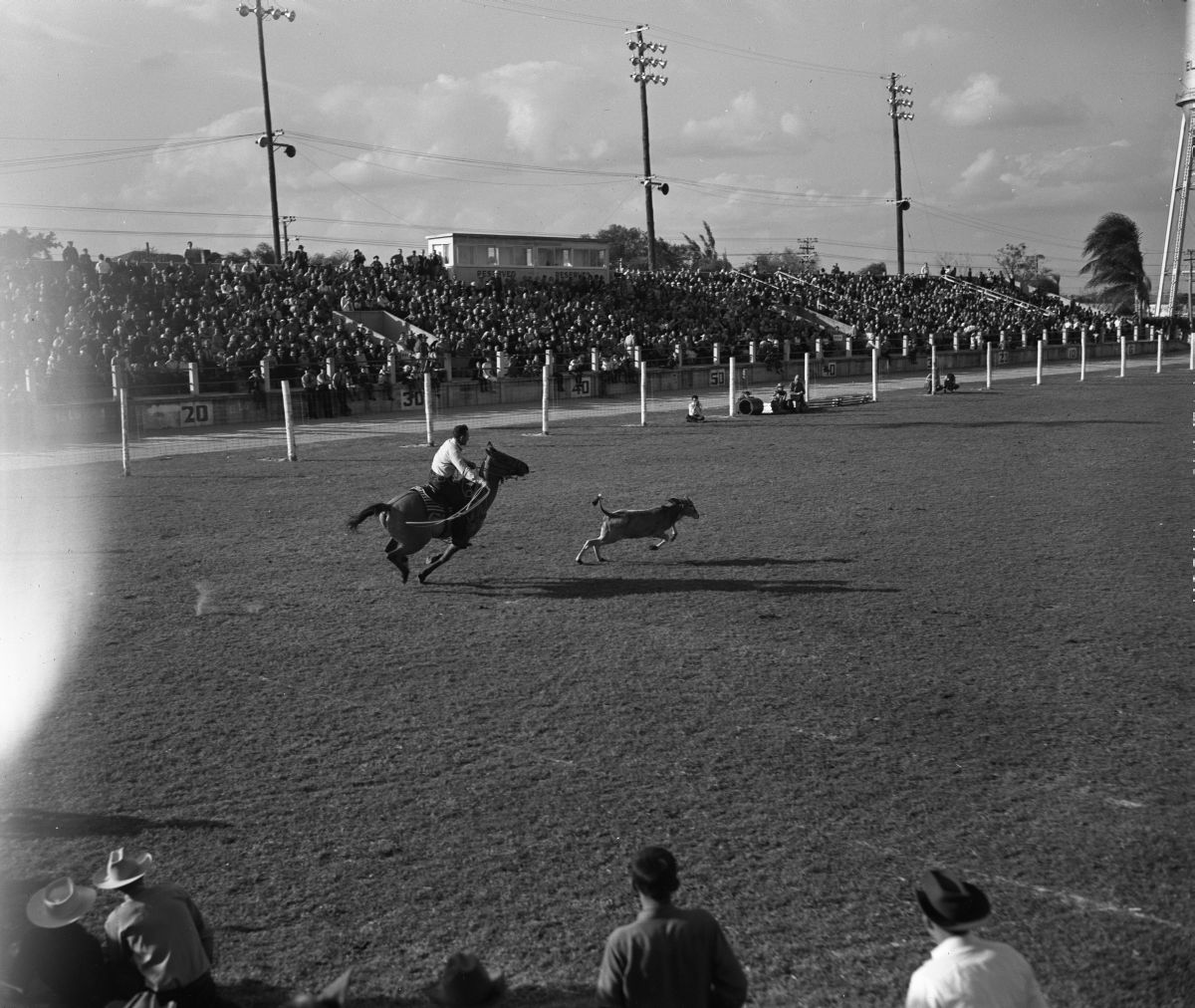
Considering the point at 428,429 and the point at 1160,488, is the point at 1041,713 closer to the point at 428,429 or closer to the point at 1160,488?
the point at 1160,488

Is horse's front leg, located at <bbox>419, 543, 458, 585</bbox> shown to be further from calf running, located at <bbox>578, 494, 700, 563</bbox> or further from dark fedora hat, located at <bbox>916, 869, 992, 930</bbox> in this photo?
dark fedora hat, located at <bbox>916, 869, 992, 930</bbox>

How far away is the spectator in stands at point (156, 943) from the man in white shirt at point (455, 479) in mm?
7739

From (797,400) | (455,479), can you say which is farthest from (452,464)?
(797,400)

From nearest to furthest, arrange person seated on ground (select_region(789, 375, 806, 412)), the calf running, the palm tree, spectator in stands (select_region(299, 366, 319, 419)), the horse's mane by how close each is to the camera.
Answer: the horse's mane < the calf running < person seated on ground (select_region(789, 375, 806, 412)) < spectator in stands (select_region(299, 366, 319, 419)) < the palm tree

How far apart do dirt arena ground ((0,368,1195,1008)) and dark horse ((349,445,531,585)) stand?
40 centimetres

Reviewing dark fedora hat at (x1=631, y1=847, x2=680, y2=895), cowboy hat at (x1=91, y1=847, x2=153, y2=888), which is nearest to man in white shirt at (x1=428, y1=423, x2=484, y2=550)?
cowboy hat at (x1=91, y1=847, x2=153, y2=888)

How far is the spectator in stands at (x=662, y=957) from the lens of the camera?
3.69 metres

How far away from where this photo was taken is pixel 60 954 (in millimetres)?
4223

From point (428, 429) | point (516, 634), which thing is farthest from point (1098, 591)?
point (428, 429)

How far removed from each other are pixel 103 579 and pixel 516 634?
5.27 meters

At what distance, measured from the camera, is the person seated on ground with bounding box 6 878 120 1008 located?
4.17 metres

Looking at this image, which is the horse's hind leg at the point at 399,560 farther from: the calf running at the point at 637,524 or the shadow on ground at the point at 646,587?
the calf running at the point at 637,524

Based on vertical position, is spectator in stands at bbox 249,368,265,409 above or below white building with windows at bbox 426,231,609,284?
below

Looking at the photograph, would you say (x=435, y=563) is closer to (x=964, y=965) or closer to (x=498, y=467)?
(x=498, y=467)
